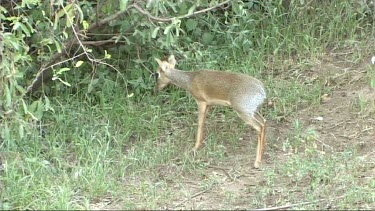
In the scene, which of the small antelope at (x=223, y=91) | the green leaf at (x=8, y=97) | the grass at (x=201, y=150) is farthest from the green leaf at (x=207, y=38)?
the green leaf at (x=8, y=97)

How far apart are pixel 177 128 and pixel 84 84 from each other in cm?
102

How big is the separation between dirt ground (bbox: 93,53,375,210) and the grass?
2 centimetres

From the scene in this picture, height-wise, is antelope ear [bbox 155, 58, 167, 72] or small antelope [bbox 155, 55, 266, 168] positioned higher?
antelope ear [bbox 155, 58, 167, 72]

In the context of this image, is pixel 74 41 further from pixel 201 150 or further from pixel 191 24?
pixel 201 150

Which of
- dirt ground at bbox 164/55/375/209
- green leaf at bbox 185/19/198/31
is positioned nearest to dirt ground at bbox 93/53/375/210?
dirt ground at bbox 164/55/375/209

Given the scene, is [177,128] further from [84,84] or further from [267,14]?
[267,14]

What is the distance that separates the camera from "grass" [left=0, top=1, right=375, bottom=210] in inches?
225

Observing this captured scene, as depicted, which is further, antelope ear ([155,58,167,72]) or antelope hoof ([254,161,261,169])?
antelope ear ([155,58,167,72])

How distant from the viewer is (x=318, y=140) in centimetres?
666

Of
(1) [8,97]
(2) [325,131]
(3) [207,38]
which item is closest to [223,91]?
(2) [325,131]

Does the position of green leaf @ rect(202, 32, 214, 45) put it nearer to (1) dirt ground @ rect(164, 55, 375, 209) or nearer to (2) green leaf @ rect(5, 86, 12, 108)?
(1) dirt ground @ rect(164, 55, 375, 209)

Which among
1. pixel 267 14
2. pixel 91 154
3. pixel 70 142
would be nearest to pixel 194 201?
pixel 91 154

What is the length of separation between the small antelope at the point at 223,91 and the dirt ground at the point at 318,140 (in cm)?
24

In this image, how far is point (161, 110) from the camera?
724 centimetres
